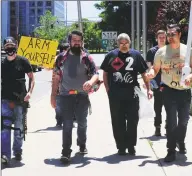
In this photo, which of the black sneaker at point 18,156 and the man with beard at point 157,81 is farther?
the man with beard at point 157,81

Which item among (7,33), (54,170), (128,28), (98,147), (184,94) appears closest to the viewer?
(54,170)

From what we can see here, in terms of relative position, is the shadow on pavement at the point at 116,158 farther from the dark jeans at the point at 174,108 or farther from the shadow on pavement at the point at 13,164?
the shadow on pavement at the point at 13,164

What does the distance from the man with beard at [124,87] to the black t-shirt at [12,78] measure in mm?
1131

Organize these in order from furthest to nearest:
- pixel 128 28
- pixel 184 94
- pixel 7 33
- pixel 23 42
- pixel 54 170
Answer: pixel 7 33 < pixel 128 28 < pixel 23 42 < pixel 184 94 < pixel 54 170

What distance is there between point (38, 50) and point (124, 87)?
2.66m

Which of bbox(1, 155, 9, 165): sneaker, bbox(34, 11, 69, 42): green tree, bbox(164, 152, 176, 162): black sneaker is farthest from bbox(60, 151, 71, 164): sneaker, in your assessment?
bbox(34, 11, 69, 42): green tree

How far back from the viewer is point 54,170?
6020mm

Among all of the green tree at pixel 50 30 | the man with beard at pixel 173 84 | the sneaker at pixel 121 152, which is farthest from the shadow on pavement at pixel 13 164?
the green tree at pixel 50 30

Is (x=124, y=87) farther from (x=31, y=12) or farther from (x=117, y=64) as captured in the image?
(x=31, y=12)

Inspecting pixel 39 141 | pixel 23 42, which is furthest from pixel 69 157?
pixel 23 42

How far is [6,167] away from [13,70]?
1.24m

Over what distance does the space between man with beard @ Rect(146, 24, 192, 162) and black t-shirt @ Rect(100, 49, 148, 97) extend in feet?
0.71

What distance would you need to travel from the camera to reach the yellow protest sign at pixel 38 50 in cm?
881

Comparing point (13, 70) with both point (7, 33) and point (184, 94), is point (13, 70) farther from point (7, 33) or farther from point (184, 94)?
point (7, 33)
